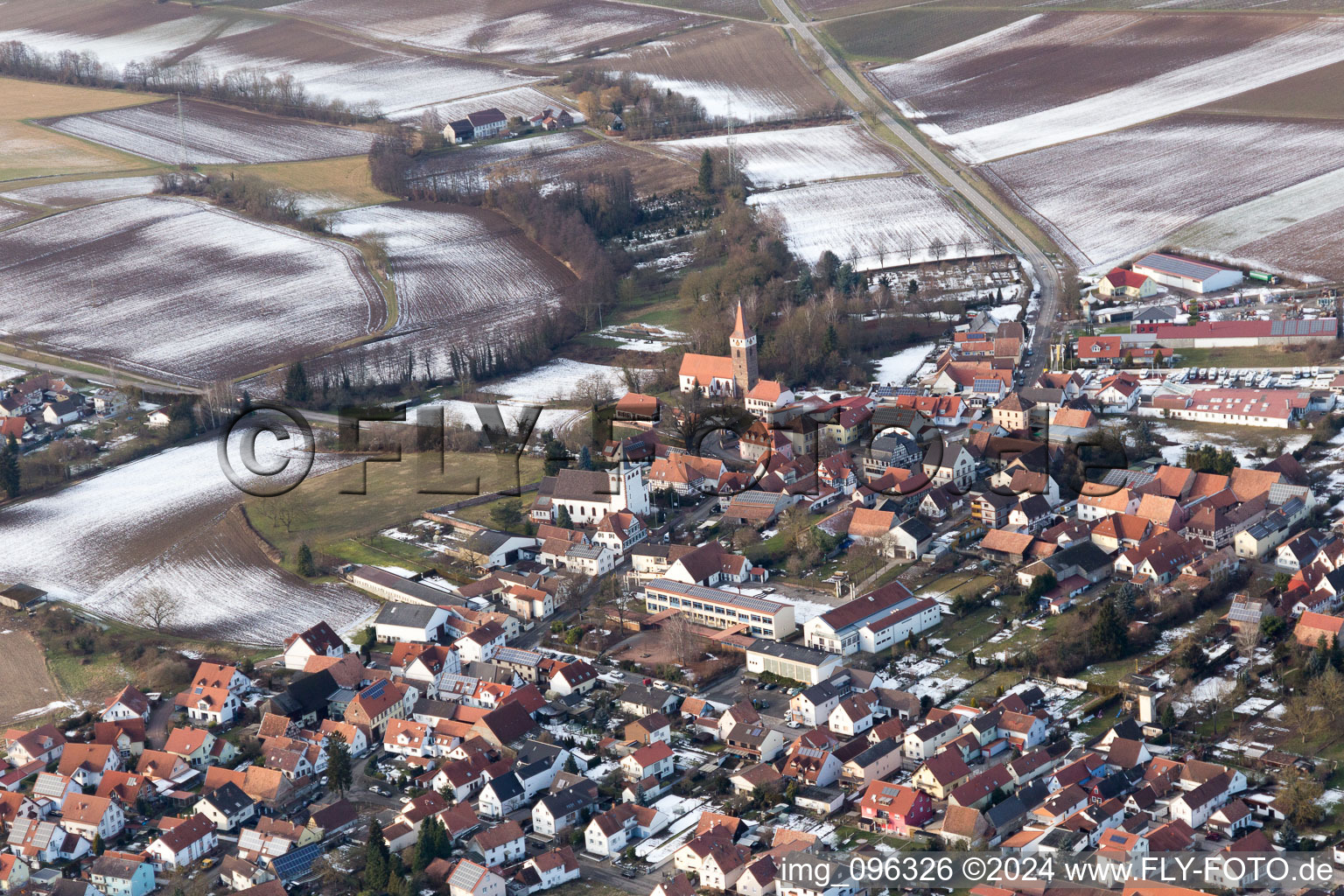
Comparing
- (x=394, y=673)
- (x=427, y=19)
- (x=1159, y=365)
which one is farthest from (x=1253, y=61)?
(x=394, y=673)

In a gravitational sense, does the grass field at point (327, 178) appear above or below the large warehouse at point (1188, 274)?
above

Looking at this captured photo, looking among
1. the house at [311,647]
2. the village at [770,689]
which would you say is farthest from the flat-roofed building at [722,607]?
the house at [311,647]

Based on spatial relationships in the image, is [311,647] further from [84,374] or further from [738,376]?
[84,374]

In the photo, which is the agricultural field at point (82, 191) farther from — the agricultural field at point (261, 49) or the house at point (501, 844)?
the house at point (501, 844)

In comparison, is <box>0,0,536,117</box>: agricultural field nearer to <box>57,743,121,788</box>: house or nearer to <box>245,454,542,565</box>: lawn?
<box>245,454,542,565</box>: lawn

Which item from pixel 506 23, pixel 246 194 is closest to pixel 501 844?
pixel 246 194
